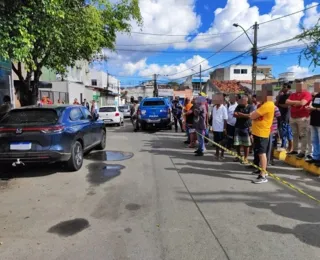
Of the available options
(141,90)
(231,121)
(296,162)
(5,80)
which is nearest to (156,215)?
(296,162)

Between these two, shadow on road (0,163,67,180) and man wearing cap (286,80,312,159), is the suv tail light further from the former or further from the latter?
man wearing cap (286,80,312,159)

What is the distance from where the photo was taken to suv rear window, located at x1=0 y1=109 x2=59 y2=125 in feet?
21.9

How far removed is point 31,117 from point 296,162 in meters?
6.35

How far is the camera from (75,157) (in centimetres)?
715

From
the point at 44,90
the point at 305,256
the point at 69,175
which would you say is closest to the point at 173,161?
the point at 69,175

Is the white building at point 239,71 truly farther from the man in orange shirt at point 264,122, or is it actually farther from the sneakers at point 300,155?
the man in orange shirt at point 264,122

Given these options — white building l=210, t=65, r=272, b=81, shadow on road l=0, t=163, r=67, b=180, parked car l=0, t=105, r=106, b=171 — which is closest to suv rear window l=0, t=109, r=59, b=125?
parked car l=0, t=105, r=106, b=171

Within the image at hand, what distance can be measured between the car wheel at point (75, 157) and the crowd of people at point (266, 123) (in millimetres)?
3492

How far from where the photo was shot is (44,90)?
22641 millimetres

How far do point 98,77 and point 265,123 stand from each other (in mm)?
56307

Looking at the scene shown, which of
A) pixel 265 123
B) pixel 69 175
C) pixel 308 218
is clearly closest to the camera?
pixel 308 218

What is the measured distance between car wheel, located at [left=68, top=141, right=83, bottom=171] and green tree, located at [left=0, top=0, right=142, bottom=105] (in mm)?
2241

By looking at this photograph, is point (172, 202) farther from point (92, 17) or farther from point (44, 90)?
point (44, 90)

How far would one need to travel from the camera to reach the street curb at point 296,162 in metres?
6.75
